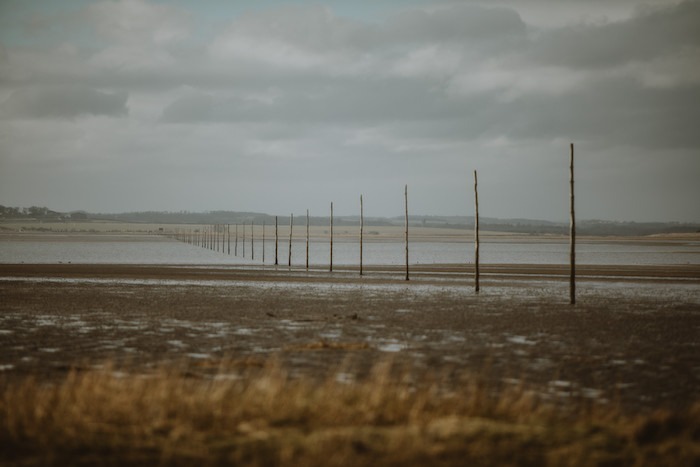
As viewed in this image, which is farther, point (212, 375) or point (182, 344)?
point (182, 344)

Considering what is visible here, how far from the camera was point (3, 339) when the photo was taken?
19766mm

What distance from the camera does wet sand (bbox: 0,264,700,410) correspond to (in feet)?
50.3

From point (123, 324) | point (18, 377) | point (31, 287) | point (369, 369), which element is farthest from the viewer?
point (31, 287)

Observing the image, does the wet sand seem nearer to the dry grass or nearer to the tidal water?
the dry grass

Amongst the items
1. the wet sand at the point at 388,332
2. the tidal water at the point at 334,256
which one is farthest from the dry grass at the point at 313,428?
the tidal water at the point at 334,256

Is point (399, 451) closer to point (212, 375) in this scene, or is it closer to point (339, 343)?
point (212, 375)

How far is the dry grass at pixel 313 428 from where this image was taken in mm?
8586

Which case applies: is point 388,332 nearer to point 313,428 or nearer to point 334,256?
point 313,428

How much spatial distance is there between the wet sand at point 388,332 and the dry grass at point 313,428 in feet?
8.30

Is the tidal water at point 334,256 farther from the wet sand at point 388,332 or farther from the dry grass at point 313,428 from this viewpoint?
the dry grass at point 313,428

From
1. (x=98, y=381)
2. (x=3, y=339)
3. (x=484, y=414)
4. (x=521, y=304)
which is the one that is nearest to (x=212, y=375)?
(x=98, y=381)

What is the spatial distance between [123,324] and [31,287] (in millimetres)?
19160

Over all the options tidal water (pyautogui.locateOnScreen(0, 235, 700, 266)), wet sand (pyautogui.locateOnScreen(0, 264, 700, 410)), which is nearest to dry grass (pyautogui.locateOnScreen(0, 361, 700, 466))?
wet sand (pyautogui.locateOnScreen(0, 264, 700, 410))

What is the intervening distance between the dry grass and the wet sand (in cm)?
253
